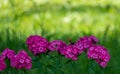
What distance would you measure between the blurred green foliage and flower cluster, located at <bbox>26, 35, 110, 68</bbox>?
1.69 metres

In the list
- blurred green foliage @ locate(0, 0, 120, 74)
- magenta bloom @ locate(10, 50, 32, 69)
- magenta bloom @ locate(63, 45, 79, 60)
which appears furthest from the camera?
blurred green foliage @ locate(0, 0, 120, 74)

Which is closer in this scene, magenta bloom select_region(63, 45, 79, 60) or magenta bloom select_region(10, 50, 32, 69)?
magenta bloom select_region(10, 50, 32, 69)

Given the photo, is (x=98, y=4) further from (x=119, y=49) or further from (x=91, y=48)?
(x=91, y=48)

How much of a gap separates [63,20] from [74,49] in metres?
3.83

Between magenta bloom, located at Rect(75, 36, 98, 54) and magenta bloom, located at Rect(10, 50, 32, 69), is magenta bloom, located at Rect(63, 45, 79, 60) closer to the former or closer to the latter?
magenta bloom, located at Rect(75, 36, 98, 54)

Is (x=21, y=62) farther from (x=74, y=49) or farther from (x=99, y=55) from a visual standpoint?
(x=99, y=55)

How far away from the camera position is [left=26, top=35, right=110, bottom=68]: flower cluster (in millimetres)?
3445

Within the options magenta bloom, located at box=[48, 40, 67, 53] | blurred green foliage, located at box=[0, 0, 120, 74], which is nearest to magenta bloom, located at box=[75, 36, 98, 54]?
magenta bloom, located at box=[48, 40, 67, 53]

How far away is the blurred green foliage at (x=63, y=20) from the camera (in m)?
5.89

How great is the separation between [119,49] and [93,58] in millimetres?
2294

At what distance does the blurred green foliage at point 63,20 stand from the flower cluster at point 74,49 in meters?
1.69

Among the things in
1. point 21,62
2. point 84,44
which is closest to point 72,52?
point 84,44

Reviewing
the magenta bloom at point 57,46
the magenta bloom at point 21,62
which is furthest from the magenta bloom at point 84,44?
the magenta bloom at point 21,62

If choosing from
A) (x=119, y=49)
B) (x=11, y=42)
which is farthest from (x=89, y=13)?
(x=11, y=42)
